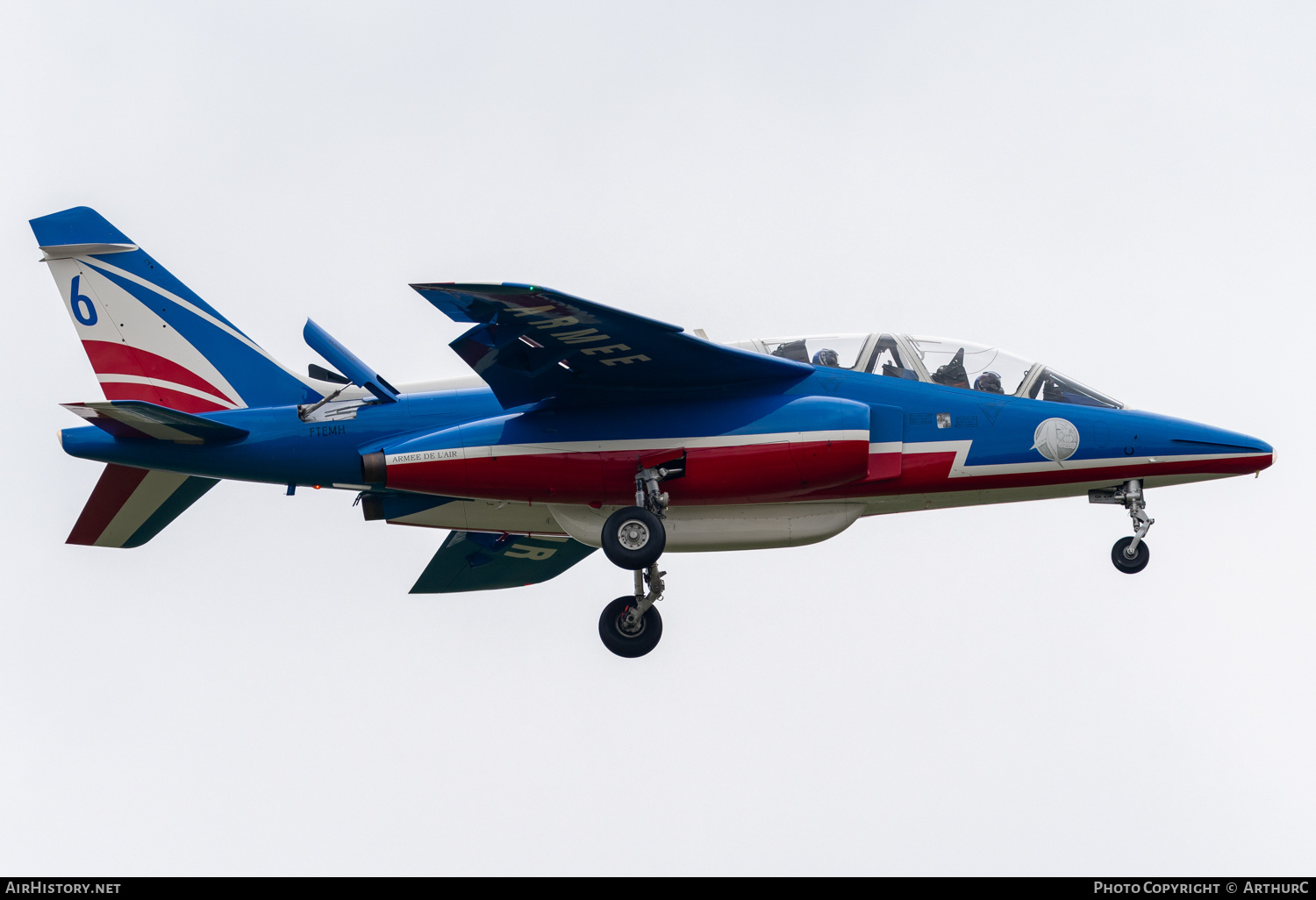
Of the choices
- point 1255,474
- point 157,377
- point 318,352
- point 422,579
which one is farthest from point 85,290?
point 1255,474

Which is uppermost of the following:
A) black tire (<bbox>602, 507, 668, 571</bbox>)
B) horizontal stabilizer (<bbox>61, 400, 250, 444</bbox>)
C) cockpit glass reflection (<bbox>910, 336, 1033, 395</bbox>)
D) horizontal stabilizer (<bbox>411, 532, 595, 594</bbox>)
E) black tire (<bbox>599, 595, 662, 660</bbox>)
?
cockpit glass reflection (<bbox>910, 336, 1033, 395</bbox>)

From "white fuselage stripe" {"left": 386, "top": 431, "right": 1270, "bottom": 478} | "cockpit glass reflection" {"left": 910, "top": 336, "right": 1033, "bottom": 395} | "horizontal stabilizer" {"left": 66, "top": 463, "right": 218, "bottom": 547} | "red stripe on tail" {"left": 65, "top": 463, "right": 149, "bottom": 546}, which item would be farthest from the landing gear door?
"red stripe on tail" {"left": 65, "top": 463, "right": 149, "bottom": 546}

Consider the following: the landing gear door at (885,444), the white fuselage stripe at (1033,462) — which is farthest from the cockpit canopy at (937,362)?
the white fuselage stripe at (1033,462)

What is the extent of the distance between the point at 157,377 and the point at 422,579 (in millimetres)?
5185

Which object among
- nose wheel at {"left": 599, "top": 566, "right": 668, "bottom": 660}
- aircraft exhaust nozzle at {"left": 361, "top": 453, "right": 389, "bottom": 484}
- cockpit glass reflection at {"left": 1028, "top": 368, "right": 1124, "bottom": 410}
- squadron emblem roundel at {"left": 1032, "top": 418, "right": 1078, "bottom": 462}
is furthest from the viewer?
nose wheel at {"left": 599, "top": 566, "right": 668, "bottom": 660}

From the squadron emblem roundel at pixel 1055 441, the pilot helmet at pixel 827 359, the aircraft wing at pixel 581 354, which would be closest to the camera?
the aircraft wing at pixel 581 354

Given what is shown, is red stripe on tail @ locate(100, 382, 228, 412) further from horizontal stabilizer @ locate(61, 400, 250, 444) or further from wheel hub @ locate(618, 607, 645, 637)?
wheel hub @ locate(618, 607, 645, 637)

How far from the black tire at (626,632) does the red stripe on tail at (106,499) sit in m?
6.58

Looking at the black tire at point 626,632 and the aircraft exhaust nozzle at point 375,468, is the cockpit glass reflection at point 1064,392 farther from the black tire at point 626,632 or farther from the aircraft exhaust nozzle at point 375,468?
the aircraft exhaust nozzle at point 375,468

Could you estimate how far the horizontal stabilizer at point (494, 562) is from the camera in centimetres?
2119

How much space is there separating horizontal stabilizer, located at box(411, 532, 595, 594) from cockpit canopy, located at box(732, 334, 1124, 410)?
223 inches

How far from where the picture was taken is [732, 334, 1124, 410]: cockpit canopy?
17141 millimetres

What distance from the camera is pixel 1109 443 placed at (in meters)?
17.0
